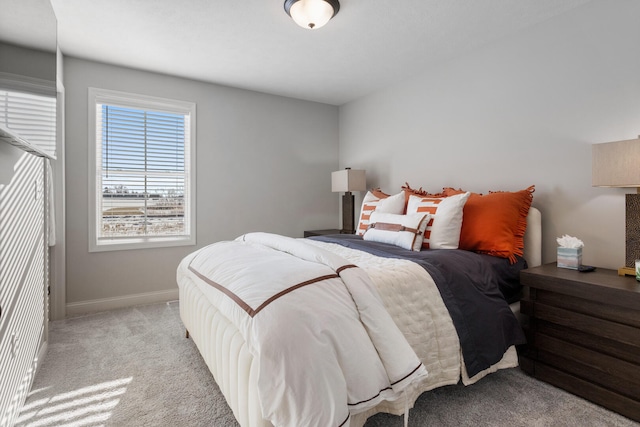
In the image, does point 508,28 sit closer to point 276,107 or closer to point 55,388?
point 276,107

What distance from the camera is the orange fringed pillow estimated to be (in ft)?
7.83

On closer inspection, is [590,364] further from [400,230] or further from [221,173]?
[221,173]

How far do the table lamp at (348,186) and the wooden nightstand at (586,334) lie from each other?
2284 millimetres

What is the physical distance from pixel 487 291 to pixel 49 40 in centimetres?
298

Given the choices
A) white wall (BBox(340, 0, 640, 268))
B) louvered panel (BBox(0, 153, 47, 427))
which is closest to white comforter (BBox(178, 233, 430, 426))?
louvered panel (BBox(0, 153, 47, 427))

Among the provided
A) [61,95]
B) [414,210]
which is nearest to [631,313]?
[414,210]

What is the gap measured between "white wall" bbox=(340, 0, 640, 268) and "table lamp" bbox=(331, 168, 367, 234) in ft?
2.19

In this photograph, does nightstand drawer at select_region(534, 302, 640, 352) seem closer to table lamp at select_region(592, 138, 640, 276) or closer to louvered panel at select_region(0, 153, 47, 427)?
table lamp at select_region(592, 138, 640, 276)

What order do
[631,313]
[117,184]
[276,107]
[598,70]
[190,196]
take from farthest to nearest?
[276,107] < [190,196] < [117,184] < [598,70] < [631,313]

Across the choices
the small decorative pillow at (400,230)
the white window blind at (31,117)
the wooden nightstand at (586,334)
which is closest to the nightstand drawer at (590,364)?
the wooden nightstand at (586,334)

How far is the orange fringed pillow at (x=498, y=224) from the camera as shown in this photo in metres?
2.39

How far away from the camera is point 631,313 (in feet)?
5.52

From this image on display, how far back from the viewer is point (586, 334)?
1.86 meters

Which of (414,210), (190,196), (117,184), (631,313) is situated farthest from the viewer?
(190,196)
